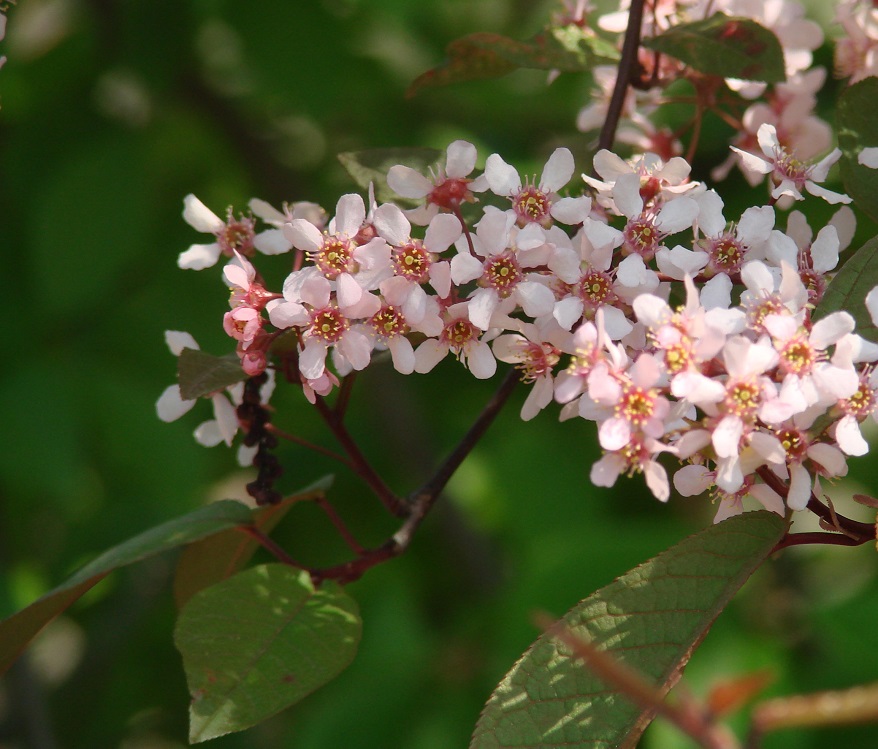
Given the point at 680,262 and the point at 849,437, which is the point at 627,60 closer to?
the point at 680,262

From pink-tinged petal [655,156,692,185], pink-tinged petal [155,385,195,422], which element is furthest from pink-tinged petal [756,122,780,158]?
pink-tinged petal [155,385,195,422]

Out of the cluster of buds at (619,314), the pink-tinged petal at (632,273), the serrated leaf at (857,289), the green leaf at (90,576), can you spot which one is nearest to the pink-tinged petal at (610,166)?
the cluster of buds at (619,314)

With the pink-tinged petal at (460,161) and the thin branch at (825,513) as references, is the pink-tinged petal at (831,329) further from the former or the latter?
the pink-tinged petal at (460,161)

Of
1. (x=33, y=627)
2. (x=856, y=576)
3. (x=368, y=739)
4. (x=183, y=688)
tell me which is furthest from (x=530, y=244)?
(x=856, y=576)

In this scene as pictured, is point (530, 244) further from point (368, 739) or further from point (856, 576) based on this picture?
point (856, 576)

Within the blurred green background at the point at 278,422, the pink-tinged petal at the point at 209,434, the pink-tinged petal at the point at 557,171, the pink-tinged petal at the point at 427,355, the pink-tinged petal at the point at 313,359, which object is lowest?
the blurred green background at the point at 278,422

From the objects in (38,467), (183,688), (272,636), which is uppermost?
(272,636)
